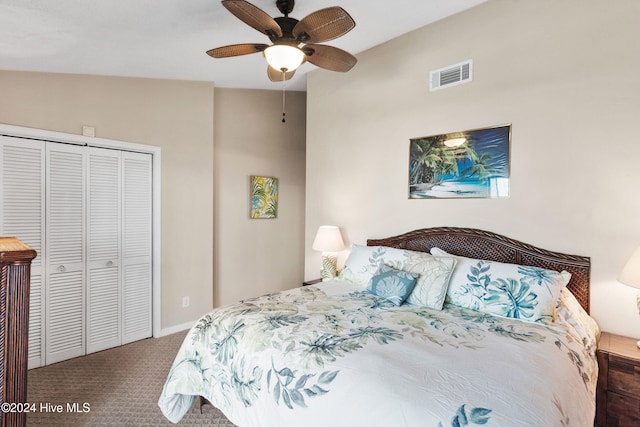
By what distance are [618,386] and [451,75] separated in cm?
234

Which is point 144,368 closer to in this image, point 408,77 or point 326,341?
point 326,341

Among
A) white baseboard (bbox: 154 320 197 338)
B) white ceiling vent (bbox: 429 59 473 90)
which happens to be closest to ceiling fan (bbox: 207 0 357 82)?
white ceiling vent (bbox: 429 59 473 90)

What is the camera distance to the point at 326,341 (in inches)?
60.1

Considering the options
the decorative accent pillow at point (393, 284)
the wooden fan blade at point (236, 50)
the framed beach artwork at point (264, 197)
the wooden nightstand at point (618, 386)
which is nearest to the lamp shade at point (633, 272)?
the wooden nightstand at point (618, 386)

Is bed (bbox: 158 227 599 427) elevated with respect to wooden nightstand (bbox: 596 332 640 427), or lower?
elevated

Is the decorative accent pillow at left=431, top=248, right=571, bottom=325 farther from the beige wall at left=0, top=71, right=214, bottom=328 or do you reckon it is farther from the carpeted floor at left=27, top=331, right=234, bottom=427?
the beige wall at left=0, top=71, right=214, bottom=328

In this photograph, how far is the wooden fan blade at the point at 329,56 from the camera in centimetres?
217

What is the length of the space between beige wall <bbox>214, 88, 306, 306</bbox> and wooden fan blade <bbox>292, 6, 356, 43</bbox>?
2311 millimetres

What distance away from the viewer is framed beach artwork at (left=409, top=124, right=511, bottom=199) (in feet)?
8.02

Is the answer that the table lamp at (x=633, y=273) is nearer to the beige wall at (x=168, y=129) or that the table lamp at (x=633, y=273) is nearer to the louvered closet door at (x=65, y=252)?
the beige wall at (x=168, y=129)

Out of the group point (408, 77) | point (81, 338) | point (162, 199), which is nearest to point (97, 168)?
point (162, 199)

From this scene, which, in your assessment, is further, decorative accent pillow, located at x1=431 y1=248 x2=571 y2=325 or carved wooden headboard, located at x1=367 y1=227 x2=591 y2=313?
carved wooden headboard, located at x1=367 y1=227 x2=591 y2=313

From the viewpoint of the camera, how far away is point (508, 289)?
1973mm

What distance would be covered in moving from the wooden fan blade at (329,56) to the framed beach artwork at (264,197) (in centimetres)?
217
